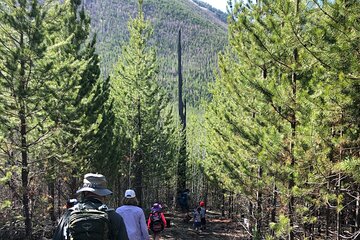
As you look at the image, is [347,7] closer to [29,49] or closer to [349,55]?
[349,55]

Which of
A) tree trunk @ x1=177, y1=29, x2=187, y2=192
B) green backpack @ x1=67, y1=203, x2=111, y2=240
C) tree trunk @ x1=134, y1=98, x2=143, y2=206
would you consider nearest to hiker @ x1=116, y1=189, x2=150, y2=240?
green backpack @ x1=67, y1=203, x2=111, y2=240

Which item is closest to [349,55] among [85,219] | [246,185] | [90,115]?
[85,219]

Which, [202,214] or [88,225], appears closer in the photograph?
[88,225]

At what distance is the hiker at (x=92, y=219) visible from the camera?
2.89 metres

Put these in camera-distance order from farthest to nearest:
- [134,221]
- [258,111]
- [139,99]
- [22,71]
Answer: [139,99]
[258,111]
[22,71]
[134,221]

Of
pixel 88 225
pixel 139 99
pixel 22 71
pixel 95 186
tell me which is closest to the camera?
pixel 88 225

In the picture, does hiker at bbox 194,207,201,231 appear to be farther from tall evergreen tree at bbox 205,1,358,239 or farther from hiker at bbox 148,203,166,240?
hiker at bbox 148,203,166,240

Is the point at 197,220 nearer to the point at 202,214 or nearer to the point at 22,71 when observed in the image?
the point at 202,214

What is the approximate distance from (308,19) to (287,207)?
158 inches

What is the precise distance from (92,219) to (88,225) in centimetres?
5

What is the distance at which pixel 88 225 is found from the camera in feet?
9.48

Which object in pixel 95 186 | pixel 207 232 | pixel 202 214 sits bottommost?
pixel 207 232

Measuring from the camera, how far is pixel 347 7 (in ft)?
16.2

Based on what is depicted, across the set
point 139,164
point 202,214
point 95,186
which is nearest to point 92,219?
point 95,186
